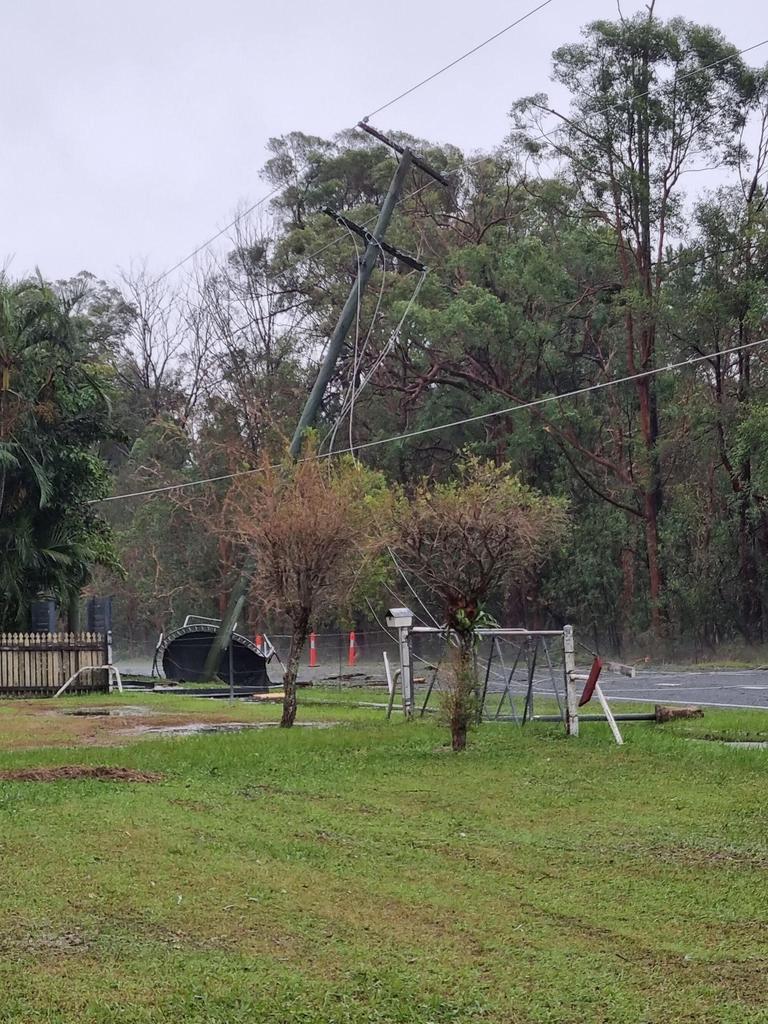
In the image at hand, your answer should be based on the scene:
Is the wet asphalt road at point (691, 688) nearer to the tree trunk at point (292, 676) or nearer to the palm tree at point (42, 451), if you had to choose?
the tree trunk at point (292, 676)

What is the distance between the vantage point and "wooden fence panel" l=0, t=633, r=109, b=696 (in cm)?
2709

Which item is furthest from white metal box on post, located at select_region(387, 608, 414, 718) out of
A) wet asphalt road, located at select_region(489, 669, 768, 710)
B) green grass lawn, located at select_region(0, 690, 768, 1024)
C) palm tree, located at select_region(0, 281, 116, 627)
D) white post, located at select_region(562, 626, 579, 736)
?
palm tree, located at select_region(0, 281, 116, 627)

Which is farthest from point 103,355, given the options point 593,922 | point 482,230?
point 593,922

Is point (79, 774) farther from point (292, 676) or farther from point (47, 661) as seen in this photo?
point (47, 661)

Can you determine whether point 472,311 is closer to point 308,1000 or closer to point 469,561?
point 469,561

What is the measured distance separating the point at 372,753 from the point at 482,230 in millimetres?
35889

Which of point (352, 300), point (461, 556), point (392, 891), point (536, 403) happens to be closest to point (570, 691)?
point (461, 556)

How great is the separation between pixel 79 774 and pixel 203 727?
5.96 m

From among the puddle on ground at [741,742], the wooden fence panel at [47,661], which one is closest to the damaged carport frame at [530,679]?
the puddle on ground at [741,742]

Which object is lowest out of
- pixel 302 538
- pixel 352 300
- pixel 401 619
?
pixel 401 619

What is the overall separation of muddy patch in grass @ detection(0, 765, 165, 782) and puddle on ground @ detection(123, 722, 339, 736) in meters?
4.27

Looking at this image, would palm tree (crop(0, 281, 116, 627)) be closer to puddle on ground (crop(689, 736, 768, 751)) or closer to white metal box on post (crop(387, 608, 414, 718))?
white metal box on post (crop(387, 608, 414, 718))

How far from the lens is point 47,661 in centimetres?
2742

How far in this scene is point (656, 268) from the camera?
4141 cm
